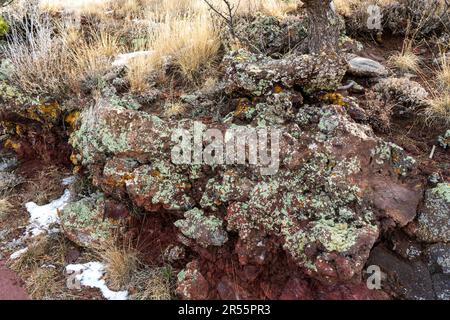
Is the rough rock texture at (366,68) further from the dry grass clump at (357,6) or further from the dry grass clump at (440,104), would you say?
the dry grass clump at (357,6)

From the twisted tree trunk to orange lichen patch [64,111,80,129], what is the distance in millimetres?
2738

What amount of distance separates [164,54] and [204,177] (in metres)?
2.27

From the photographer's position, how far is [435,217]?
124 inches

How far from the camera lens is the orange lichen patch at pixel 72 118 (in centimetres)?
466

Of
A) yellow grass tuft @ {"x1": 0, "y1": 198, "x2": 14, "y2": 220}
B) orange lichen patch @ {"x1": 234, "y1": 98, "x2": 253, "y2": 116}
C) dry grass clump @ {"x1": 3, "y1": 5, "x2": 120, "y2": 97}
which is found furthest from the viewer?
dry grass clump @ {"x1": 3, "y1": 5, "x2": 120, "y2": 97}

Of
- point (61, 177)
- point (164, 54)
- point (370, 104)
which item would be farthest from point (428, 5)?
point (61, 177)

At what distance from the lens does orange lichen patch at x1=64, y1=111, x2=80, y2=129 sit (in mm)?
4664

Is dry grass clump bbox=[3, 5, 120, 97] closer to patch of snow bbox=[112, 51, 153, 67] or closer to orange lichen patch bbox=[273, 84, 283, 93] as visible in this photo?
patch of snow bbox=[112, 51, 153, 67]

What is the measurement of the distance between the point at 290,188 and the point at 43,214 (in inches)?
108

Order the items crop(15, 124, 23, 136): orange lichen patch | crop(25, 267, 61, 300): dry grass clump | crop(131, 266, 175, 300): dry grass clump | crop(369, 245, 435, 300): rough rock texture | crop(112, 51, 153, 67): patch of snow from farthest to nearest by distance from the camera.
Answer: crop(112, 51, 153, 67): patch of snow, crop(15, 124, 23, 136): orange lichen patch, crop(25, 267, 61, 300): dry grass clump, crop(131, 266, 175, 300): dry grass clump, crop(369, 245, 435, 300): rough rock texture

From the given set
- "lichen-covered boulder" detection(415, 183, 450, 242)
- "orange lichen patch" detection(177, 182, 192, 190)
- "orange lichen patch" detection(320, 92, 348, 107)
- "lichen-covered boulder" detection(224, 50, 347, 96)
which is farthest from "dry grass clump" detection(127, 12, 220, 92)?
"lichen-covered boulder" detection(415, 183, 450, 242)

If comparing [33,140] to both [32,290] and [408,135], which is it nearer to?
[32,290]

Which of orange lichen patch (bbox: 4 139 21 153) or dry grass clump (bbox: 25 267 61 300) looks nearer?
dry grass clump (bbox: 25 267 61 300)

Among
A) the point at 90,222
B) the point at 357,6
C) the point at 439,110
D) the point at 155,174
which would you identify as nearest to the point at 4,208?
the point at 90,222
